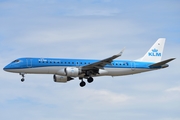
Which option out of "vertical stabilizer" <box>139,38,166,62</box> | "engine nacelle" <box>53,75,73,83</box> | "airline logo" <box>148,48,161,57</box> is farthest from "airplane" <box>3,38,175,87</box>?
"airline logo" <box>148,48,161,57</box>

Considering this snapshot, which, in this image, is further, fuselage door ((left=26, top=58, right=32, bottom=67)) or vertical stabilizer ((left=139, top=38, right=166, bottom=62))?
vertical stabilizer ((left=139, top=38, right=166, bottom=62))

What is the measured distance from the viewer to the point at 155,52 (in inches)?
3511

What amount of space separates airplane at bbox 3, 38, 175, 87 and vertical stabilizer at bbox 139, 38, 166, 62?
0.99 meters

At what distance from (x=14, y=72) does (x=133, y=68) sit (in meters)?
17.3

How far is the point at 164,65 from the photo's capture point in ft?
274

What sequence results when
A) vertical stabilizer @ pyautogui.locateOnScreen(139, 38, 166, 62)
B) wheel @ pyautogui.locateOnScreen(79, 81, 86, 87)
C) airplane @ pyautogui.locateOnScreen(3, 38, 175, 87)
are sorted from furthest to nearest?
1. vertical stabilizer @ pyautogui.locateOnScreen(139, 38, 166, 62)
2. wheel @ pyautogui.locateOnScreen(79, 81, 86, 87)
3. airplane @ pyautogui.locateOnScreen(3, 38, 175, 87)

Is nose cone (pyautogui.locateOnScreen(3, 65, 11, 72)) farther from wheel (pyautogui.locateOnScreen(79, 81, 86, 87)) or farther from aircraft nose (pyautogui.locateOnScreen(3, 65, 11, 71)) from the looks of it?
wheel (pyautogui.locateOnScreen(79, 81, 86, 87))

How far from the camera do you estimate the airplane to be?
78125 millimetres

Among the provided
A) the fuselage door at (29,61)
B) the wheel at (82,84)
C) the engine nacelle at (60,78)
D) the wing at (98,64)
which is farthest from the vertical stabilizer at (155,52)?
the fuselage door at (29,61)

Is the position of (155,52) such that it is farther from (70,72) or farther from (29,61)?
(29,61)

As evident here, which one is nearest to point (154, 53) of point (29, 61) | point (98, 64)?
point (98, 64)

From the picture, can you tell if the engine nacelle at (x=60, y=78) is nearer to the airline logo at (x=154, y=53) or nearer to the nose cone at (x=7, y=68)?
the nose cone at (x=7, y=68)

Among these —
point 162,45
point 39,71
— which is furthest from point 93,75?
point 162,45

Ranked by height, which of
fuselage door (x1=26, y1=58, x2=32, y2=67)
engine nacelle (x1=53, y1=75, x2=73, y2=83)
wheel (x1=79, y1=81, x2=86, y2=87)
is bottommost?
wheel (x1=79, y1=81, x2=86, y2=87)
